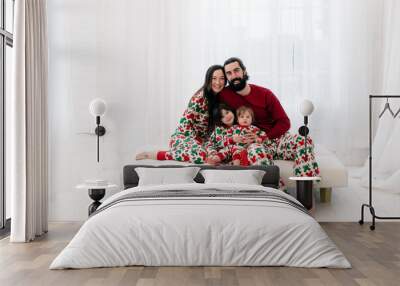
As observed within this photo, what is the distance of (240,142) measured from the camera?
6.20 metres

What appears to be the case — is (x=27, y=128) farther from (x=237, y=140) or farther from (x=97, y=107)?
(x=237, y=140)

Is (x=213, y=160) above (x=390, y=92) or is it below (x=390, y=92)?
below

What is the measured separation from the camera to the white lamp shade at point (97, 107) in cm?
620

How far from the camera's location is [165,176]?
555 centimetres

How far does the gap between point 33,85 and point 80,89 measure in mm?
1197

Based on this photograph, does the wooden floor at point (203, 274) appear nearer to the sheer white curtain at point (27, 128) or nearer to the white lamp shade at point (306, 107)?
the sheer white curtain at point (27, 128)

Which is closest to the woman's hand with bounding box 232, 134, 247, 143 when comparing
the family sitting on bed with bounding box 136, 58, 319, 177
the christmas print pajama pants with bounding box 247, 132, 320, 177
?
the family sitting on bed with bounding box 136, 58, 319, 177

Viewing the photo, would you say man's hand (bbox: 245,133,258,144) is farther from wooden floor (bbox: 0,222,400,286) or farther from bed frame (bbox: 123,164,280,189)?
wooden floor (bbox: 0,222,400,286)

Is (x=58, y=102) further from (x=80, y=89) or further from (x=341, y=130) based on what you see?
(x=341, y=130)

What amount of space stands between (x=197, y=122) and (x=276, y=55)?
1159mm

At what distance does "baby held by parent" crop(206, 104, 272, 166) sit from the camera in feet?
20.0

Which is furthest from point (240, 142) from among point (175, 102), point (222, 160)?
point (175, 102)

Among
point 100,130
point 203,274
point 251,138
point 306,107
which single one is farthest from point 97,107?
point 203,274

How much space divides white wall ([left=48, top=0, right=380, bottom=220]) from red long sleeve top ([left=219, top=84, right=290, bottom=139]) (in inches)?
3.8
